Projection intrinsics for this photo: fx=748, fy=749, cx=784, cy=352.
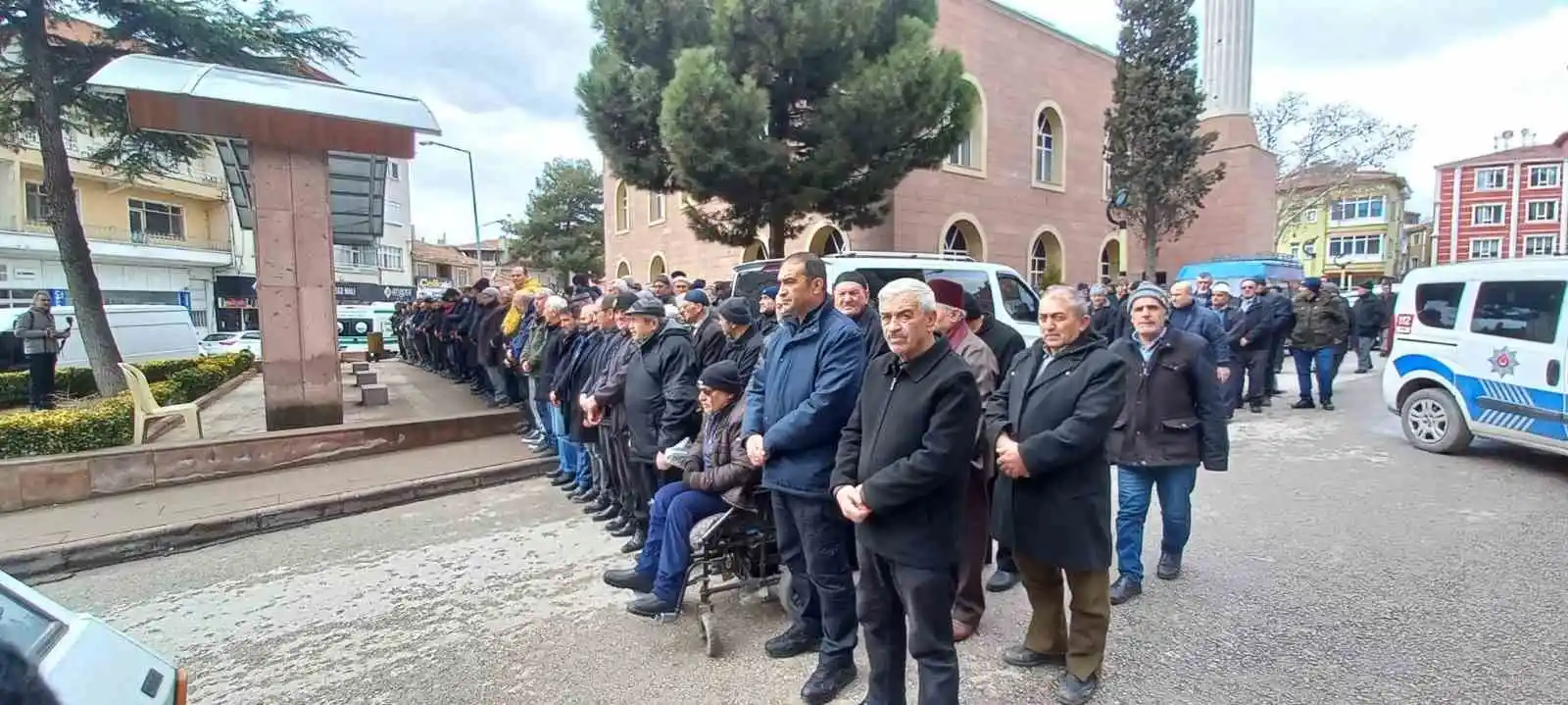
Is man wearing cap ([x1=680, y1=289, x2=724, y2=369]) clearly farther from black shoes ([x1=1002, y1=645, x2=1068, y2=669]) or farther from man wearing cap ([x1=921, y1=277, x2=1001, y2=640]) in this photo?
black shoes ([x1=1002, y1=645, x2=1068, y2=669])

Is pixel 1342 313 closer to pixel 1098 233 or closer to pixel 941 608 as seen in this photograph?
pixel 941 608

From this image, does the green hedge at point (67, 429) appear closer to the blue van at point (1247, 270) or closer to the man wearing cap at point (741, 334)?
the man wearing cap at point (741, 334)

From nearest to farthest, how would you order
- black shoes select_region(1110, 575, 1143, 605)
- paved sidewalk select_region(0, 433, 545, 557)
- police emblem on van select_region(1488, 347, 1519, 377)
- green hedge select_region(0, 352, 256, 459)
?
black shoes select_region(1110, 575, 1143, 605) → paved sidewalk select_region(0, 433, 545, 557) → police emblem on van select_region(1488, 347, 1519, 377) → green hedge select_region(0, 352, 256, 459)

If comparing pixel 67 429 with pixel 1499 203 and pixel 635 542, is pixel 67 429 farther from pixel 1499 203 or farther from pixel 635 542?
pixel 1499 203

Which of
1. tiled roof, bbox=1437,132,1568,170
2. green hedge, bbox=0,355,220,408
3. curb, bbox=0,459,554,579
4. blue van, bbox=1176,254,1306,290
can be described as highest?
tiled roof, bbox=1437,132,1568,170

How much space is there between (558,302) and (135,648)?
17.5ft

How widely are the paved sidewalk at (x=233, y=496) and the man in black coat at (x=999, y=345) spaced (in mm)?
5055

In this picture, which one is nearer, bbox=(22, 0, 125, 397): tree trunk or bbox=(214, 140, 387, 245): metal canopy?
bbox=(22, 0, 125, 397): tree trunk

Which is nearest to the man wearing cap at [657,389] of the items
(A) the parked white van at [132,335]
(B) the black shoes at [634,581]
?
(B) the black shoes at [634,581]

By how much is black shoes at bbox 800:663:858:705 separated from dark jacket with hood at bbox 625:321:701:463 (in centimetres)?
173

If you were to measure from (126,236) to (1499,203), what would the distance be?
85.5m

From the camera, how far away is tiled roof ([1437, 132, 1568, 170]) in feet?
179

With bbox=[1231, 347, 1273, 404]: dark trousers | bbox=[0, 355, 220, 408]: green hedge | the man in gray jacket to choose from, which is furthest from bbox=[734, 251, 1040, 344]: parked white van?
the man in gray jacket

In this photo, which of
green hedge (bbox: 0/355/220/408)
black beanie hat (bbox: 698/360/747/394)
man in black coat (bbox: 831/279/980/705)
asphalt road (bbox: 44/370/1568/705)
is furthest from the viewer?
green hedge (bbox: 0/355/220/408)
